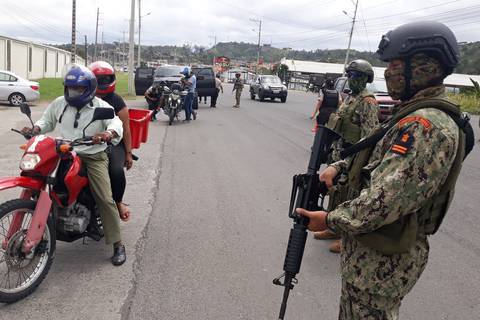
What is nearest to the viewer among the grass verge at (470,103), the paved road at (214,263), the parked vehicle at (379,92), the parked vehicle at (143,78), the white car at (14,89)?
the paved road at (214,263)

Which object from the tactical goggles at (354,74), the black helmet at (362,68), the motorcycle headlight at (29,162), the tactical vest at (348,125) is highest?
the black helmet at (362,68)

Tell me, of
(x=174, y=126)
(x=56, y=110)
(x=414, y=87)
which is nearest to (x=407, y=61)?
(x=414, y=87)

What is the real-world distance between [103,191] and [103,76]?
1293mm

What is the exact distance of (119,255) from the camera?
4012 mm

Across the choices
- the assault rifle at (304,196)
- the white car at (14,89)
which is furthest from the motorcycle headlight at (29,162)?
the white car at (14,89)

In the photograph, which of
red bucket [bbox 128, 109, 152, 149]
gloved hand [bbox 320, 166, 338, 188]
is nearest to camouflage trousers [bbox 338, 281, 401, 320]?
gloved hand [bbox 320, 166, 338, 188]

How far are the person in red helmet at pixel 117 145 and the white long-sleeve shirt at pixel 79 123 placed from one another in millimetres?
307

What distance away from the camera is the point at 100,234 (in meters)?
4.20

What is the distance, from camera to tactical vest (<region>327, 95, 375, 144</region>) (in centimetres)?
468

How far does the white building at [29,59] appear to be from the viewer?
3594cm

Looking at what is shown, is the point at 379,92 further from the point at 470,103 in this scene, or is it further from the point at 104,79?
the point at 470,103

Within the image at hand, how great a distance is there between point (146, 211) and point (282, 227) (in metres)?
1.75

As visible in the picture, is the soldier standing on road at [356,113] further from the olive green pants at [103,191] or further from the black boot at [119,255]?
the olive green pants at [103,191]

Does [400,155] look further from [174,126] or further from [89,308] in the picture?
[174,126]
